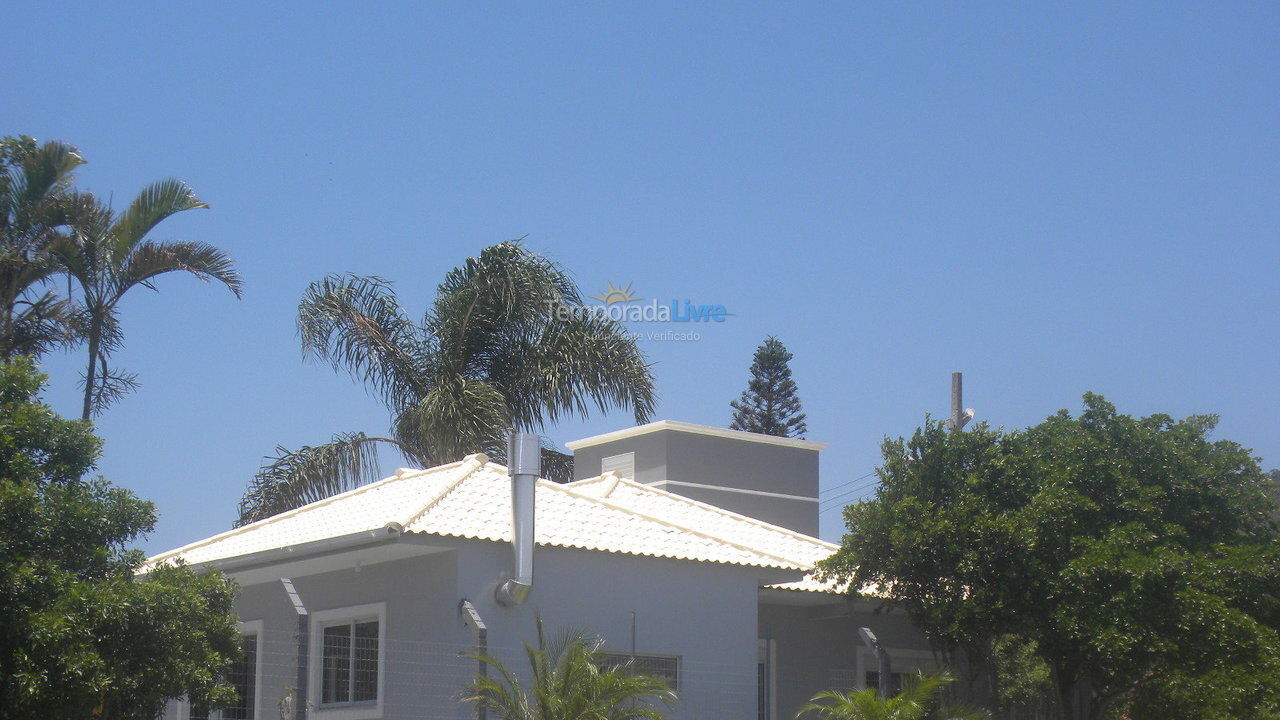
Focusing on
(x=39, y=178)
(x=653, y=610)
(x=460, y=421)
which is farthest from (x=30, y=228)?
(x=653, y=610)

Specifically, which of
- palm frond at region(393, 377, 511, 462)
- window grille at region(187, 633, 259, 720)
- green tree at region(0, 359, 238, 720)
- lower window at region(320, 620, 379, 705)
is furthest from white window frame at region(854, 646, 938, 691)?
green tree at region(0, 359, 238, 720)

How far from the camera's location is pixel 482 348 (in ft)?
79.0

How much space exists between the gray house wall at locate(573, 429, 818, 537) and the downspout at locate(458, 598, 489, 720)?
1127 cm

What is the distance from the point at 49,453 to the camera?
10312 millimetres

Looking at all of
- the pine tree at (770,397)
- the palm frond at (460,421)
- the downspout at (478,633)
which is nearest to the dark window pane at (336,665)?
the downspout at (478,633)

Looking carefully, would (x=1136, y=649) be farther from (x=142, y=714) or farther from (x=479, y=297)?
(x=479, y=297)

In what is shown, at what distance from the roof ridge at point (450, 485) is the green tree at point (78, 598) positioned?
241 centimetres

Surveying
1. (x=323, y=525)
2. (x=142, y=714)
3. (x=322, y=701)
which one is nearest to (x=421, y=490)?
(x=323, y=525)

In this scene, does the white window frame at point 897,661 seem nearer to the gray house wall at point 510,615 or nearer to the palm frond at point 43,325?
the gray house wall at point 510,615

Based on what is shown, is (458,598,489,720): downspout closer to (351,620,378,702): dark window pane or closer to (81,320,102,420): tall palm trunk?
(351,620,378,702): dark window pane

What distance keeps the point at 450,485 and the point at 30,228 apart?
9759mm

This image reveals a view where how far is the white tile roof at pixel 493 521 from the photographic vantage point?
13727 mm

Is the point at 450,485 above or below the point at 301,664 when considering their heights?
above

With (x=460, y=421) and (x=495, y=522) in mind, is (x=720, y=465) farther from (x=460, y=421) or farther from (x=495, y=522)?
(x=495, y=522)
